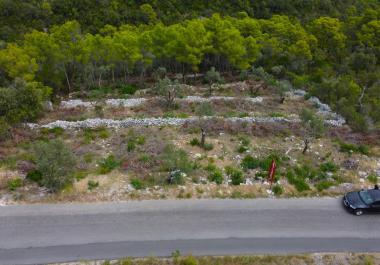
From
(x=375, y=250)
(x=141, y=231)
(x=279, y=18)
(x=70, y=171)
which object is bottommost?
(x=375, y=250)

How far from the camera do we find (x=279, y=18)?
5328cm

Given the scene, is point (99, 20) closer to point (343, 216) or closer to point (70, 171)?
point (70, 171)

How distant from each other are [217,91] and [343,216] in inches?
822

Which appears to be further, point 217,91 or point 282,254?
point 217,91

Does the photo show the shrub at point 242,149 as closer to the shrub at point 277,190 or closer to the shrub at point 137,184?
the shrub at point 277,190

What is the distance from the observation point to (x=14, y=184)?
2220 cm

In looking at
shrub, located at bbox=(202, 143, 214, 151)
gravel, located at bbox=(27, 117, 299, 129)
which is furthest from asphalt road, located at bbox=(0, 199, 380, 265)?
gravel, located at bbox=(27, 117, 299, 129)

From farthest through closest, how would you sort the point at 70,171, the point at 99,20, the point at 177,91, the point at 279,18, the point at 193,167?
the point at 99,20 → the point at 279,18 → the point at 177,91 → the point at 193,167 → the point at 70,171

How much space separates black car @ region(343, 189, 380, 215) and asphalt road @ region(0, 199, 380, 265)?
0.40 metres

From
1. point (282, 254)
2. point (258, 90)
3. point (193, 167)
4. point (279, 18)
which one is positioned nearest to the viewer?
point (282, 254)

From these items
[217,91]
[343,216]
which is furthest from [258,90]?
[343,216]

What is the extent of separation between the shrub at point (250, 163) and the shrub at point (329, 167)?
13.7ft

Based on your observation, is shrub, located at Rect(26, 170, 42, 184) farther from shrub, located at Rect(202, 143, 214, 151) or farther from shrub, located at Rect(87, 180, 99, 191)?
shrub, located at Rect(202, 143, 214, 151)

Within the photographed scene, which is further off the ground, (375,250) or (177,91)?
(177,91)
